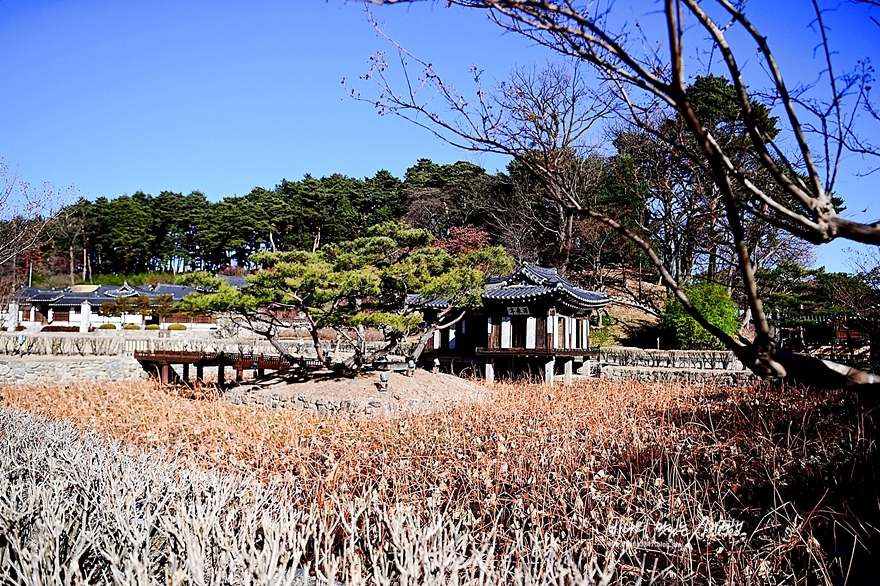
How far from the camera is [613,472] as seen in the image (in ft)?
17.1

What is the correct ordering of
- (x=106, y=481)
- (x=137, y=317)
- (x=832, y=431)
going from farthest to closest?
1. (x=137, y=317)
2. (x=832, y=431)
3. (x=106, y=481)

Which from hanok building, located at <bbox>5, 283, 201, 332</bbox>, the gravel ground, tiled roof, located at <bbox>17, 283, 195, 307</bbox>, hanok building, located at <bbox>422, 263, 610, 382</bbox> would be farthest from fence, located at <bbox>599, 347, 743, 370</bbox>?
hanok building, located at <bbox>5, 283, 201, 332</bbox>

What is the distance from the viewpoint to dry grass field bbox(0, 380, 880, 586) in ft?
11.8

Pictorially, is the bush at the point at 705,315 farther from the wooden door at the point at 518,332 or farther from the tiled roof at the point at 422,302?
the tiled roof at the point at 422,302

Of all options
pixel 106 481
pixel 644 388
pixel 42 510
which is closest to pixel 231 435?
pixel 106 481

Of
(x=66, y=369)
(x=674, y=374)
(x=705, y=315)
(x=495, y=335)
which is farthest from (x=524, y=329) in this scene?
(x=66, y=369)

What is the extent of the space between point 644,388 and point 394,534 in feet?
33.8

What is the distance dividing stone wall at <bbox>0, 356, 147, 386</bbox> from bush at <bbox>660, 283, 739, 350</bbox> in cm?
1813

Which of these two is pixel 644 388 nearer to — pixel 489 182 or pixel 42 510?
pixel 42 510

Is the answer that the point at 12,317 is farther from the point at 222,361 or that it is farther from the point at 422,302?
the point at 422,302

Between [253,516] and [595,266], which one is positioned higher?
[595,266]

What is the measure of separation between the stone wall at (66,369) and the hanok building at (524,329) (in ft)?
32.5

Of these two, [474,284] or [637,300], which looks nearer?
[474,284]

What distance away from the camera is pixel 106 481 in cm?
372
